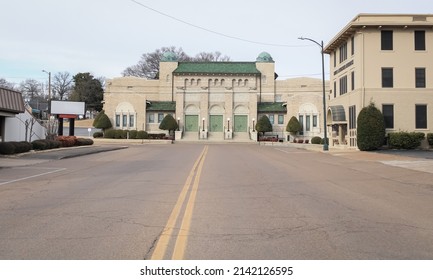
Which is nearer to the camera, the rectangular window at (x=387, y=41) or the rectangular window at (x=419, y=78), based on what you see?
the rectangular window at (x=419, y=78)

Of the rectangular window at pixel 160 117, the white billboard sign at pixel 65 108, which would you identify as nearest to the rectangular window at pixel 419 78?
the white billboard sign at pixel 65 108

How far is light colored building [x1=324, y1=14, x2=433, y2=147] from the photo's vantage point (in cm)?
3641

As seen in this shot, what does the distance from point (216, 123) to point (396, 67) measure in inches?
1766

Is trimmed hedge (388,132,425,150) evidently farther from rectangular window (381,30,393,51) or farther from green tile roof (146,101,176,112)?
green tile roof (146,101,176,112)

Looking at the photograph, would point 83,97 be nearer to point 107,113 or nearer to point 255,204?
point 107,113

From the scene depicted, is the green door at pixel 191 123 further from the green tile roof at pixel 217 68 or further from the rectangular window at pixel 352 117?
the rectangular window at pixel 352 117

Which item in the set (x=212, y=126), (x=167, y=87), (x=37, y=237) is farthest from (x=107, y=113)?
(x=37, y=237)

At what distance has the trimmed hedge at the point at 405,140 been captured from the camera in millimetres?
→ 34938

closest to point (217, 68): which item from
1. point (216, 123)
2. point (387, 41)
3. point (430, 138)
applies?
→ point (216, 123)

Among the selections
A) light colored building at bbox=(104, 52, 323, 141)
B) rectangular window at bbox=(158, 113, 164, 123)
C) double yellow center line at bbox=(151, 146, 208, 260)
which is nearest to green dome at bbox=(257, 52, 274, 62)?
light colored building at bbox=(104, 52, 323, 141)

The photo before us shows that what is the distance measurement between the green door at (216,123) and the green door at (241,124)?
8.57ft
